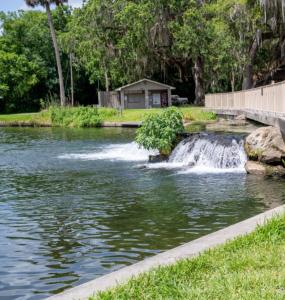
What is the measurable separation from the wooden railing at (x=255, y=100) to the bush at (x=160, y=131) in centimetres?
345

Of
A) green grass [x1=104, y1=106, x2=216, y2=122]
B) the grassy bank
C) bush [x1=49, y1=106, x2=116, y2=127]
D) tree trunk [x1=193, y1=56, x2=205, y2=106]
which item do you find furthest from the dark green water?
tree trunk [x1=193, y1=56, x2=205, y2=106]

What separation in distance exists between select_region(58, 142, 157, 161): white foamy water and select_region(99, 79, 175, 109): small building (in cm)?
2713

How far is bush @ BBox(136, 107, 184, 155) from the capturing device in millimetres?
19080

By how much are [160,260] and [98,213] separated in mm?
5540

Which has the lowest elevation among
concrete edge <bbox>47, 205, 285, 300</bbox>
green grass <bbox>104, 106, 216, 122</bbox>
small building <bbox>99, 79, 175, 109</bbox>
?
concrete edge <bbox>47, 205, 285, 300</bbox>

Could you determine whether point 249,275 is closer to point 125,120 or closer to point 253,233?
point 253,233

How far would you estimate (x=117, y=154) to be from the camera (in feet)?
73.4

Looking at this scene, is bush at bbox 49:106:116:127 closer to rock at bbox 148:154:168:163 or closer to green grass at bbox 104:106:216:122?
green grass at bbox 104:106:216:122

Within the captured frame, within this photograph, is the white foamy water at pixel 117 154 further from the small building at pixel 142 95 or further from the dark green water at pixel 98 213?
the small building at pixel 142 95

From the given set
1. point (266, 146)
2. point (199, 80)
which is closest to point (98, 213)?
point (266, 146)

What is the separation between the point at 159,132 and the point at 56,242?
35.7 feet

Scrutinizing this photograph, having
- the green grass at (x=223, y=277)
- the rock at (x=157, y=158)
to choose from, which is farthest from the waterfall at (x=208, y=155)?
the green grass at (x=223, y=277)

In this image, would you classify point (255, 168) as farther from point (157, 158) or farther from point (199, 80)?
point (199, 80)

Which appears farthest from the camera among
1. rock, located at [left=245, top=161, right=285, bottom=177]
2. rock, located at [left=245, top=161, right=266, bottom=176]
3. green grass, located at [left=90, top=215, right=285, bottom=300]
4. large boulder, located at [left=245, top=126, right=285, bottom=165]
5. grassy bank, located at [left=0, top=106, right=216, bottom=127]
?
grassy bank, located at [left=0, top=106, right=216, bottom=127]
